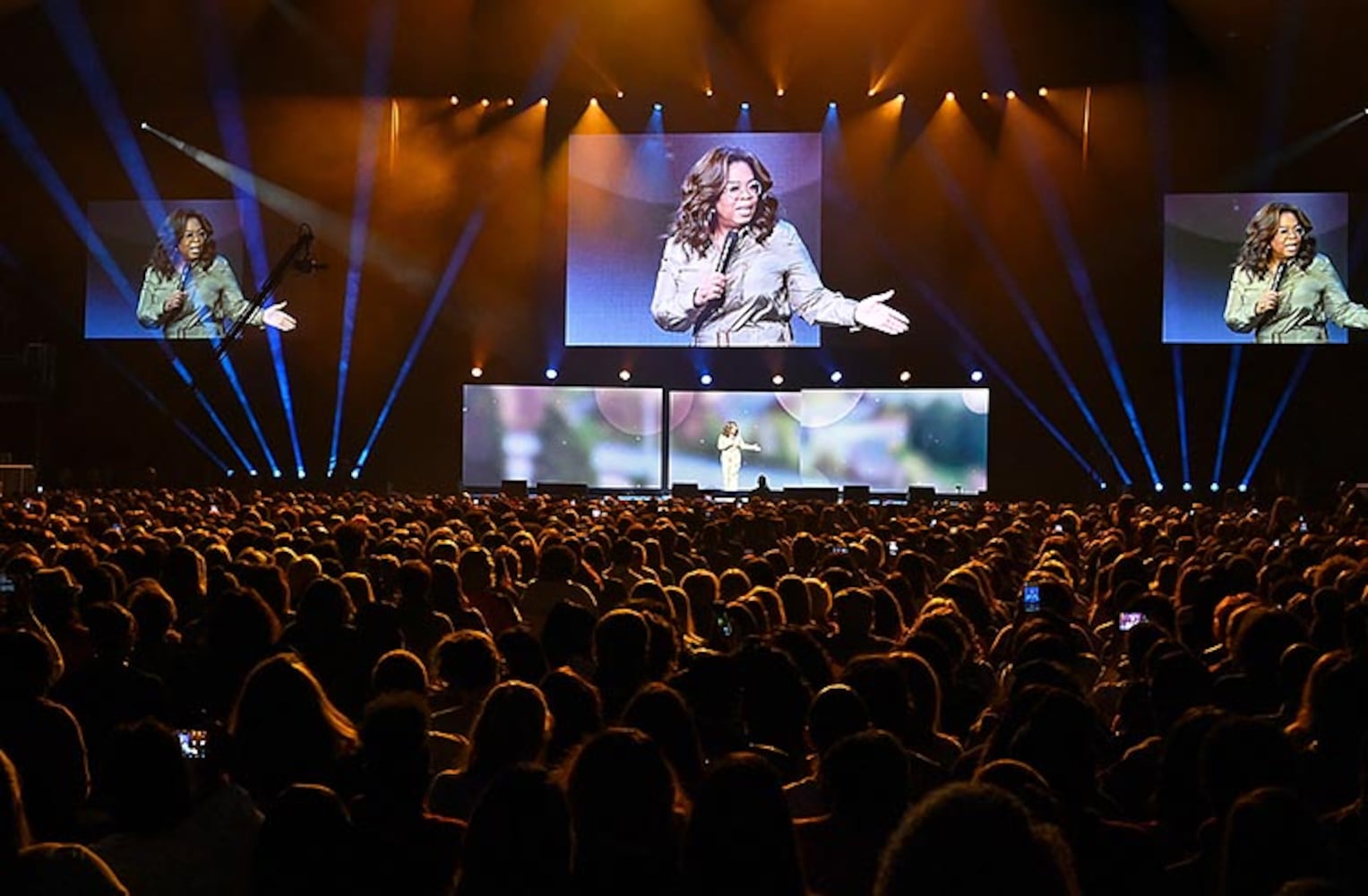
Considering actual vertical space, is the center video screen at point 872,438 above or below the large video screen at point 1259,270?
below

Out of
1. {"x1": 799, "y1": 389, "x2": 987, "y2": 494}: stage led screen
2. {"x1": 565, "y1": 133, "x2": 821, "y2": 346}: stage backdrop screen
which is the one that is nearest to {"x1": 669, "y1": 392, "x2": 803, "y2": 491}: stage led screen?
{"x1": 799, "y1": 389, "x2": 987, "y2": 494}: stage led screen

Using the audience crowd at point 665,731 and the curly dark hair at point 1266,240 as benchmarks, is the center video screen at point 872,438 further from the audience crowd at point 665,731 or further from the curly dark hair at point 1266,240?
the audience crowd at point 665,731

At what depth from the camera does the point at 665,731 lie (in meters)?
4.62

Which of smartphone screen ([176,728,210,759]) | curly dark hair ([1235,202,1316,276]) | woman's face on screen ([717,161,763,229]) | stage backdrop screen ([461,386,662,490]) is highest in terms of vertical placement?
woman's face on screen ([717,161,763,229])

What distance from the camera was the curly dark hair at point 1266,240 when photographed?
27.3 m

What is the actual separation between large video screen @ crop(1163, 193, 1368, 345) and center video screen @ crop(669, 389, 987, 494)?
3.79m

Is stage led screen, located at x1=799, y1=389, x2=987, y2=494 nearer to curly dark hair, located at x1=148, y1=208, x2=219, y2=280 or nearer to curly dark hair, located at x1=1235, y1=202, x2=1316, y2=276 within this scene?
curly dark hair, located at x1=1235, y1=202, x2=1316, y2=276

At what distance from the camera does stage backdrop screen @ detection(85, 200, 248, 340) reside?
29.5m

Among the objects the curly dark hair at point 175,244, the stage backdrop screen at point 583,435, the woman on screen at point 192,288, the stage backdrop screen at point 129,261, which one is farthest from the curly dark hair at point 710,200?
the curly dark hair at point 175,244

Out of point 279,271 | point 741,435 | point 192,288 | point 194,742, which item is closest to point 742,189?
point 741,435

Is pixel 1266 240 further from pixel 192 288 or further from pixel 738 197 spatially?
pixel 192 288

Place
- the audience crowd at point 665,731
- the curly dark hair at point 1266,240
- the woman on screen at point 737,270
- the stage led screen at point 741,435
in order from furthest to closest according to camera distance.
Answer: the stage led screen at point 741,435 < the woman on screen at point 737,270 < the curly dark hair at point 1266,240 < the audience crowd at point 665,731

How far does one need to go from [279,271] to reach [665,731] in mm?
25084

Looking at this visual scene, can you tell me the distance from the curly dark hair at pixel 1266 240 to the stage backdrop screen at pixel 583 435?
9.99 meters
